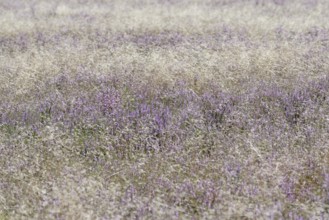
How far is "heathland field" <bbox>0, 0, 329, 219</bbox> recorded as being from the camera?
3459 millimetres

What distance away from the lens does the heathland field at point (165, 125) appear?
3459 mm

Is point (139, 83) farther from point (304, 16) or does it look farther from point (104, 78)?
point (304, 16)

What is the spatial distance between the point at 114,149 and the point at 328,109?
7.40ft

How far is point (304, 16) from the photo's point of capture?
35.1 ft

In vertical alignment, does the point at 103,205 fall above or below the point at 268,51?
below

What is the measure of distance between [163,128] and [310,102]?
1618 mm

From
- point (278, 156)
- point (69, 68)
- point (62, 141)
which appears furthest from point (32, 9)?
point (278, 156)

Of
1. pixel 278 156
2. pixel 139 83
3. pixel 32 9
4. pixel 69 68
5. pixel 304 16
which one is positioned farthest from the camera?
pixel 32 9

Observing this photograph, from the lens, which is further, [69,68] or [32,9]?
[32,9]

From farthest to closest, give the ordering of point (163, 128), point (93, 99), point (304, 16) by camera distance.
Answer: point (304, 16), point (93, 99), point (163, 128)

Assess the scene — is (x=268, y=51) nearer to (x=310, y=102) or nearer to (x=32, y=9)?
(x=310, y=102)

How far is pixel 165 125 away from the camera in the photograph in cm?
465

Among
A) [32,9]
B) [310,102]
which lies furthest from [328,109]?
[32,9]

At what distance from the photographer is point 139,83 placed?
19.6ft
